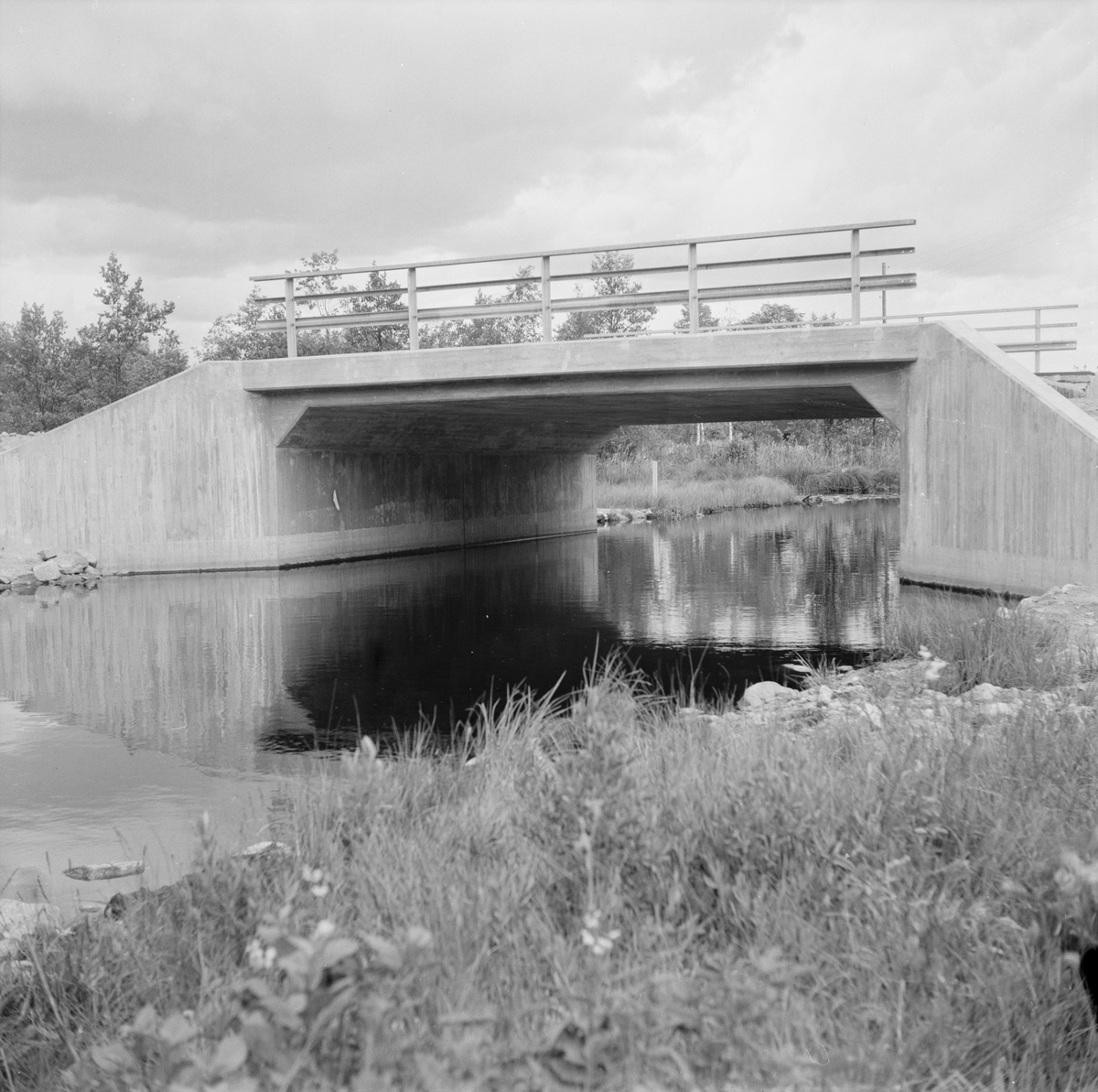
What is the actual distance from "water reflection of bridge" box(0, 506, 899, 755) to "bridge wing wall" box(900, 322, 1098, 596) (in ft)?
4.07

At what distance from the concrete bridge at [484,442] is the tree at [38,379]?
987 inches

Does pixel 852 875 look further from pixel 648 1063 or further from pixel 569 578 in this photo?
pixel 569 578

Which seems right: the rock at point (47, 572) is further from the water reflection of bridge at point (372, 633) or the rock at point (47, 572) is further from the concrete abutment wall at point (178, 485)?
the water reflection of bridge at point (372, 633)

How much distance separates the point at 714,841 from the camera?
134 inches

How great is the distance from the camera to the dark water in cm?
673

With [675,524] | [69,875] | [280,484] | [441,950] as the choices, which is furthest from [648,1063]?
[675,524]

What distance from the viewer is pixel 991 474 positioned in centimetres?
1388

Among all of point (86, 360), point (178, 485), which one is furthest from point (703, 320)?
point (178, 485)

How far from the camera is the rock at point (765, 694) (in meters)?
7.25

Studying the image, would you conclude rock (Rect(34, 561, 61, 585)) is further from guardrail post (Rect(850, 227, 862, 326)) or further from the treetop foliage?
the treetop foliage

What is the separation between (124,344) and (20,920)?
44730 millimetres

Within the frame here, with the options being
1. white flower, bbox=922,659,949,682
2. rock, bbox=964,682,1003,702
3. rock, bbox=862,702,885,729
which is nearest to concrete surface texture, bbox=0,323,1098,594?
rock, bbox=964,682,1003,702

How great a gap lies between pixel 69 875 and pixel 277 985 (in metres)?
2.75

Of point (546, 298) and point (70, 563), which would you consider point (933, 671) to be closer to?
point (546, 298)
